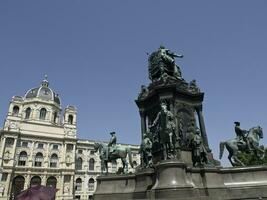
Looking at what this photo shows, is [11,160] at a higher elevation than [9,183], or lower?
higher

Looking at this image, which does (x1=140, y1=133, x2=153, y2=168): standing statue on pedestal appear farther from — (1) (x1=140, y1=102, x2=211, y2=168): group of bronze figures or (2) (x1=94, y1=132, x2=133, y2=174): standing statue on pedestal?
(2) (x1=94, y1=132, x2=133, y2=174): standing statue on pedestal

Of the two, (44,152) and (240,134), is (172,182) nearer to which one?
(240,134)

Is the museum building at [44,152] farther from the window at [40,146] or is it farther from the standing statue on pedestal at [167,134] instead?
the standing statue on pedestal at [167,134]

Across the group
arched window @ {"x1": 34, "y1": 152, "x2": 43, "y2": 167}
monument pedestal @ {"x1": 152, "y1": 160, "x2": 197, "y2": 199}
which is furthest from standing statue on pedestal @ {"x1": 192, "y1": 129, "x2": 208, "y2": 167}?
arched window @ {"x1": 34, "y1": 152, "x2": 43, "y2": 167}

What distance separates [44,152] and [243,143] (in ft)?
192

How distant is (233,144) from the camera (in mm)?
12922

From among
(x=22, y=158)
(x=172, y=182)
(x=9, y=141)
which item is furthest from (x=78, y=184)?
(x=172, y=182)

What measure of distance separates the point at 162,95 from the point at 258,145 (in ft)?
20.1

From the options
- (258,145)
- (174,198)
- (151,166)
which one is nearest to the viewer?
(174,198)

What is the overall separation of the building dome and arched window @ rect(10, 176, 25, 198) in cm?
2486

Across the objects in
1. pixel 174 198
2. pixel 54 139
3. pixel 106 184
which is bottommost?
pixel 174 198

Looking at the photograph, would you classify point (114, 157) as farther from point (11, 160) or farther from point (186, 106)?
point (11, 160)

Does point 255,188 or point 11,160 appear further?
point 11,160

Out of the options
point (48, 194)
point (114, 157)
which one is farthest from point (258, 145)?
point (48, 194)
